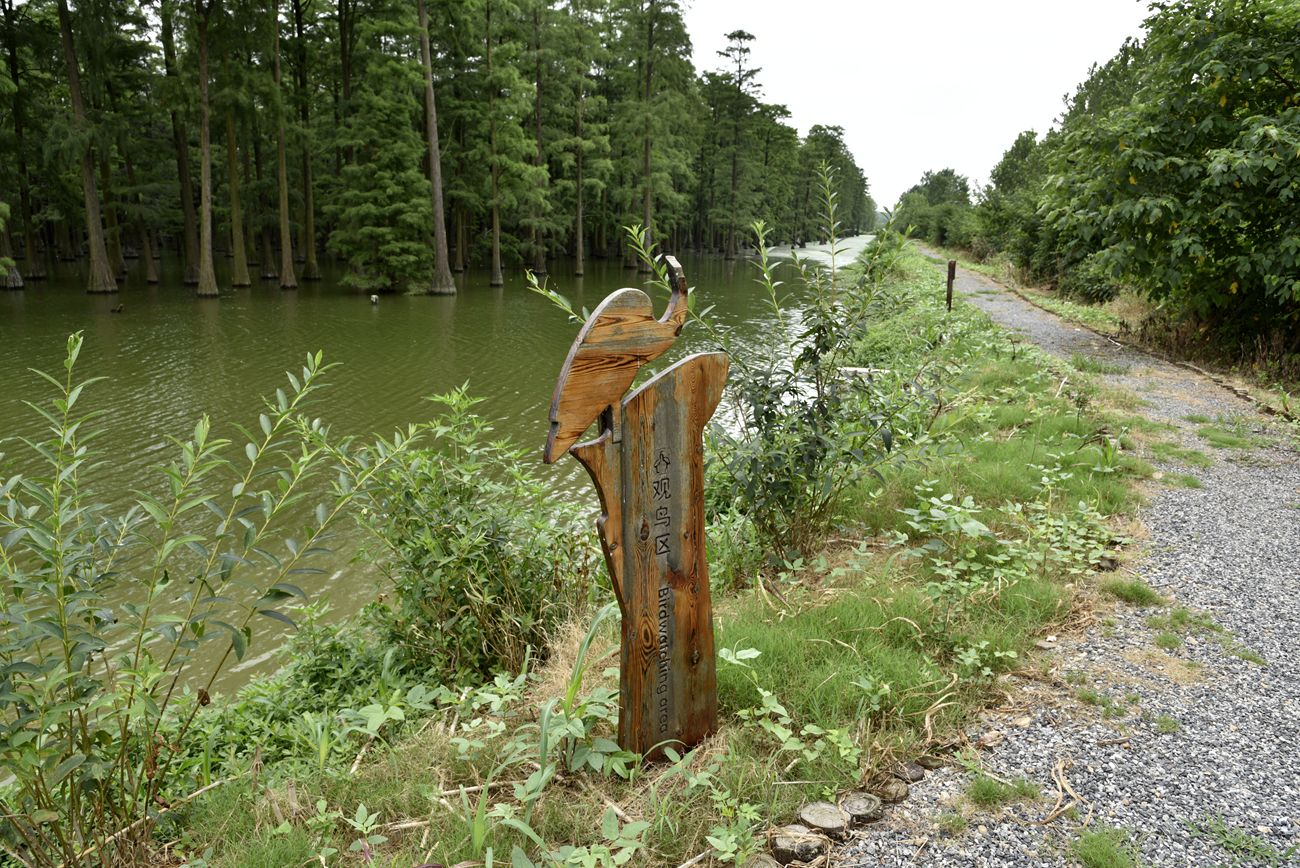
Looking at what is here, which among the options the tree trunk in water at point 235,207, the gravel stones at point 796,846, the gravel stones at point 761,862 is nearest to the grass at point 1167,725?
the gravel stones at point 796,846

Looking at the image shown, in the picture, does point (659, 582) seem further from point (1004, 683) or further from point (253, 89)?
point (253, 89)

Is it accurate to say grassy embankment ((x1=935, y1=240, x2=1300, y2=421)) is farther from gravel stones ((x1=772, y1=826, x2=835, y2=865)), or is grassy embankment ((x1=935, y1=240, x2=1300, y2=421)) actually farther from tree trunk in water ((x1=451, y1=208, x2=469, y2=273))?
tree trunk in water ((x1=451, y1=208, x2=469, y2=273))

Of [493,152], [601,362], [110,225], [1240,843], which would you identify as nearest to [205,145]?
[110,225]

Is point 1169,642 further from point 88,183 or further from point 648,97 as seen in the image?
point 648,97

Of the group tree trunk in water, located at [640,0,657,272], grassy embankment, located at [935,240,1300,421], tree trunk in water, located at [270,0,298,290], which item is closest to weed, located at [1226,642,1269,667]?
grassy embankment, located at [935,240,1300,421]

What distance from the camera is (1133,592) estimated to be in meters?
3.79

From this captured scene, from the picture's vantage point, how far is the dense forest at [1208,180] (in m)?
8.49

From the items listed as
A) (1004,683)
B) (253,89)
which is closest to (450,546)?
(1004,683)

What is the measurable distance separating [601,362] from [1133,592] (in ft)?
10.7

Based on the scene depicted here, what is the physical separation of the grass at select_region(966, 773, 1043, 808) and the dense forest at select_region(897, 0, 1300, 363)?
27.9ft

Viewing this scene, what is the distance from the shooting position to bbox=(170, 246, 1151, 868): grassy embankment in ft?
7.18

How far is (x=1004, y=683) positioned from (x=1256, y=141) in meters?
8.46

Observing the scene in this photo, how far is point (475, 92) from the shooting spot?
90.8ft

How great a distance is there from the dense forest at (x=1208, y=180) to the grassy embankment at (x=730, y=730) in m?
6.51
